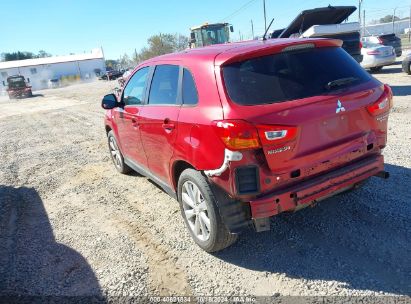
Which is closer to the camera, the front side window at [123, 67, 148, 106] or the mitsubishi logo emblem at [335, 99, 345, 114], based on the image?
the mitsubishi logo emblem at [335, 99, 345, 114]

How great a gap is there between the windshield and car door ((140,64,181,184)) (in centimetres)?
1616

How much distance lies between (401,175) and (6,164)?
780 centimetres

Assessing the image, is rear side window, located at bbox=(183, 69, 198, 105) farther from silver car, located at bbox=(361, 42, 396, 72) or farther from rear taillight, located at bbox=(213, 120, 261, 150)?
silver car, located at bbox=(361, 42, 396, 72)

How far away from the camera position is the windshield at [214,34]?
19.8 m

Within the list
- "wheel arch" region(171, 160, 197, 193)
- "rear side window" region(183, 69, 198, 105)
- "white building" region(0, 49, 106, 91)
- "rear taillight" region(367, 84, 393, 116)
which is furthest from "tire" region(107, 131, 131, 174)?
"white building" region(0, 49, 106, 91)

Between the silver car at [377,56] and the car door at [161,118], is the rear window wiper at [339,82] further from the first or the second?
the silver car at [377,56]

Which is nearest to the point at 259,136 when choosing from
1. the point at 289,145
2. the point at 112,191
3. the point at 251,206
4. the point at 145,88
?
the point at 289,145

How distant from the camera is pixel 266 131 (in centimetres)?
285

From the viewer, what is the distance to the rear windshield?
302cm

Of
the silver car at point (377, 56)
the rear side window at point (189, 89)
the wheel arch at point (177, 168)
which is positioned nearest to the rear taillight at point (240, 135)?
the rear side window at point (189, 89)

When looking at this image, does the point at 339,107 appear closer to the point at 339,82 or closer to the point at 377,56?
the point at 339,82

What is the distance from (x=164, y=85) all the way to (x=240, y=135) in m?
1.54

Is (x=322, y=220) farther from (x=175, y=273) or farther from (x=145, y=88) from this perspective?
(x=145, y=88)

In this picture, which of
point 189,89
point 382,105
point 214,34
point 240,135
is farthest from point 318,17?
point 214,34
